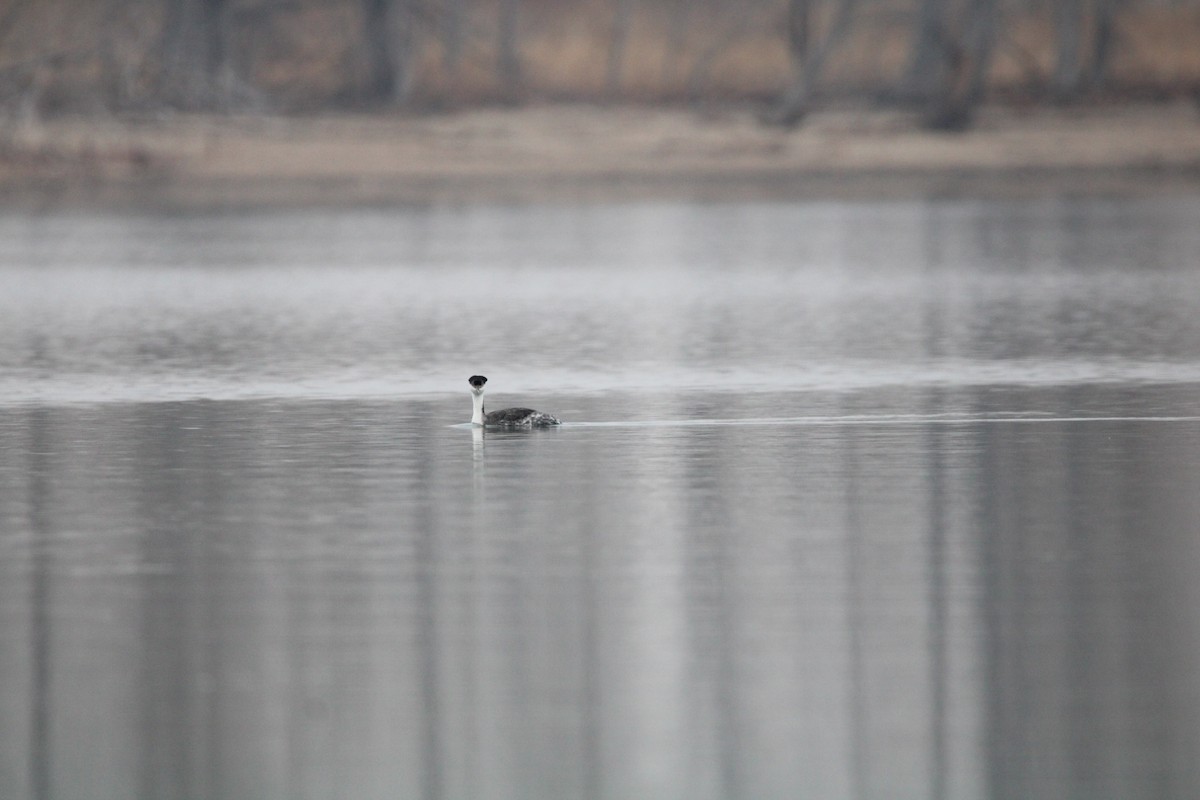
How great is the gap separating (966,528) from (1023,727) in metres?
3.34

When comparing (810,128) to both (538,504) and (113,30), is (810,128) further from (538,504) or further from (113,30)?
(538,504)

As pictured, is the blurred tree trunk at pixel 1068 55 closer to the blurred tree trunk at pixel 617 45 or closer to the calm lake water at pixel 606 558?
the blurred tree trunk at pixel 617 45

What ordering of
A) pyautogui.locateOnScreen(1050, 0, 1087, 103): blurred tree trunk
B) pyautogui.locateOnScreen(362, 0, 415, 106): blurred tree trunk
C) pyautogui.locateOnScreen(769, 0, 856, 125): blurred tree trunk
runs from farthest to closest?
1. pyautogui.locateOnScreen(1050, 0, 1087, 103): blurred tree trunk
2. pyautogui.locateOnScreen(362, 0, 415, 106): blurred tree trunk
3. pyautogui.locateOnScreen(769, 0, 856, 125): blurred tree trunk

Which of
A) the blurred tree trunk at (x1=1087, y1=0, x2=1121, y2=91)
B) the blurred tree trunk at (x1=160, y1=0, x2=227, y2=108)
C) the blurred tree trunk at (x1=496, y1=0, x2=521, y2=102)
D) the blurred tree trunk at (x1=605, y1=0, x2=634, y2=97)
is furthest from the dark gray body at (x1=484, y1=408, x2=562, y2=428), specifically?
the blurred tree trunk at (x1=1087, y1=0, x2=1121, y2=91)

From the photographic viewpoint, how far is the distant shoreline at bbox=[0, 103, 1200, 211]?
44.3 m

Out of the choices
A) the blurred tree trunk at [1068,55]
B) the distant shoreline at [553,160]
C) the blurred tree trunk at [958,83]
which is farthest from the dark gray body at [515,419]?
the blurred tree trunk at [1068,55]

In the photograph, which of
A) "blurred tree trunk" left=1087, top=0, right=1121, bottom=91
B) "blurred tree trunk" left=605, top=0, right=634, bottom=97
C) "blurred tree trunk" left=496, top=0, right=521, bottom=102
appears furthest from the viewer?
"blurred tree trunk" left=605, top=0, right=634, bottom=97

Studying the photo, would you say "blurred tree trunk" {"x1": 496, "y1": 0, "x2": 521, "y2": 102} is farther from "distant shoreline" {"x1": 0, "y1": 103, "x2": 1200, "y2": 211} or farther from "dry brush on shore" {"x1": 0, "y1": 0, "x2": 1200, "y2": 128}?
"distant shoreline" {"x1": 0, "y1": 103, "x2": 1200, "y2": 211}

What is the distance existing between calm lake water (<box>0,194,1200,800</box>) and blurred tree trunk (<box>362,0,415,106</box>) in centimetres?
2732

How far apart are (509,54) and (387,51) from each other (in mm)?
3334

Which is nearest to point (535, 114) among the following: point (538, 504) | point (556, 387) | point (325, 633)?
point (556, 387)

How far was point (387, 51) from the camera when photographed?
50219 millimetres

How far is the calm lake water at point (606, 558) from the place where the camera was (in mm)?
7309

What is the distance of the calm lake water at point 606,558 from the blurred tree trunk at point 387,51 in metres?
27.3
